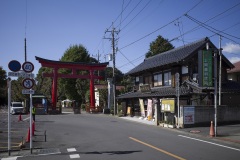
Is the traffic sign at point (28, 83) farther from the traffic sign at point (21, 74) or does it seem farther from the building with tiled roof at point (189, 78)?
the building with tiled roof at point (189, 78)

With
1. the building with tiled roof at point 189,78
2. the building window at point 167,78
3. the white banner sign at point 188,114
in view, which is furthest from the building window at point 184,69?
the white banner sign at point 188,114

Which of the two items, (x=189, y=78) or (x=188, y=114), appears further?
(x=189, y=78)

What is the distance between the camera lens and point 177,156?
10383 mm

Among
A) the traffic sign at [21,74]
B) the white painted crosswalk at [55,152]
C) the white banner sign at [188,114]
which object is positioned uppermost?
the traffic sign at [21,74]

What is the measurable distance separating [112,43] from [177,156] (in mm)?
33882

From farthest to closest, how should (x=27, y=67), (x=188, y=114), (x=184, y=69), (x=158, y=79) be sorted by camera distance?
(x=158, y=79) < (x=184, y=69) < (x=188, y=114) < (x=27, y=67)

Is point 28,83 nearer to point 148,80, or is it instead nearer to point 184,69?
point 184,69

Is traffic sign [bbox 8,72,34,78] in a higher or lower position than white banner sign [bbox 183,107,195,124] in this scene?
higher

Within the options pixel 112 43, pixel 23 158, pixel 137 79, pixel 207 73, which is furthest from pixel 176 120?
pixel 112 43

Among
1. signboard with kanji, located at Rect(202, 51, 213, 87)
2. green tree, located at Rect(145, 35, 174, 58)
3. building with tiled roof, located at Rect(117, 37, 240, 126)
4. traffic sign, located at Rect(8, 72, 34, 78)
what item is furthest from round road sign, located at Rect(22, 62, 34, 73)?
green tree, located at Rect(145, 35, 174, 58)

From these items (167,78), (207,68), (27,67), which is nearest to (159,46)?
(167,78)

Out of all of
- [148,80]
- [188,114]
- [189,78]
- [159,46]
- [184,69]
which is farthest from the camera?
[159,46]

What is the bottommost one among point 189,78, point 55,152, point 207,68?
point 55,152

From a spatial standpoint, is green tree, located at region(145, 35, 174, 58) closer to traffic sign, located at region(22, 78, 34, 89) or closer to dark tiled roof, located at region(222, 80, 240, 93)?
dark tiled roof, located at region(222, 80, 240, 93)
